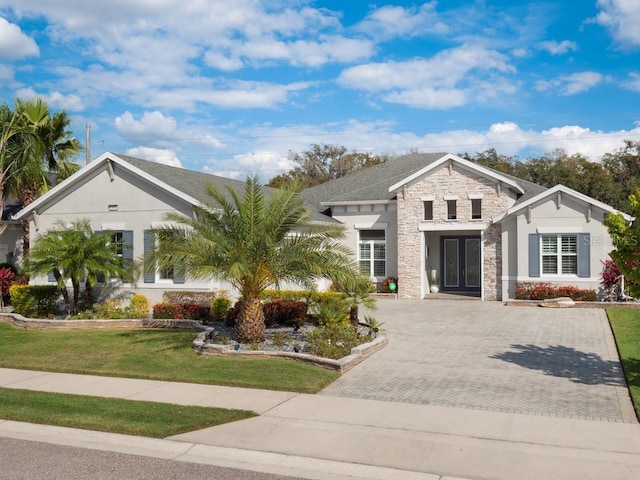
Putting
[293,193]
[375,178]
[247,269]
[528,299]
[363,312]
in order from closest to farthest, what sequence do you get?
[247,269], [293,193], [363,312], [528,299], [375,178]

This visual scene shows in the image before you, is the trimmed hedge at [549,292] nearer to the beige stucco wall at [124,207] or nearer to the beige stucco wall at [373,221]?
the beige stucco wall at [373,221]

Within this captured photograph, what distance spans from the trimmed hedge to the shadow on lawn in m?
A: 8.07

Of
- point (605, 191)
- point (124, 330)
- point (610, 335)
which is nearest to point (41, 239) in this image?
point (124, 330)

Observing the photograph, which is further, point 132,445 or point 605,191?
point 605,191

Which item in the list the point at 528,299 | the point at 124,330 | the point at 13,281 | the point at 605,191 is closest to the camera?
the point at 124,330

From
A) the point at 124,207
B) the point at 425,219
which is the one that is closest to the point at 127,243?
the point at 124,207

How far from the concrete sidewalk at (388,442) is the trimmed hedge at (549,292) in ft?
45.4

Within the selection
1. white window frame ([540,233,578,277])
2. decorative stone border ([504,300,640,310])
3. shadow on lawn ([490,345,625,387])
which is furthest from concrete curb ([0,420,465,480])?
white window frame ([540,233,578,277])

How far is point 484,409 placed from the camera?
888cm

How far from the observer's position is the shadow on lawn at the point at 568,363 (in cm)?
1078

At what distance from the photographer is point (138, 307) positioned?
1892 centimetres

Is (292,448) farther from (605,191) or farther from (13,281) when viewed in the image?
(605,191)

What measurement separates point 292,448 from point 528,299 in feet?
54.1

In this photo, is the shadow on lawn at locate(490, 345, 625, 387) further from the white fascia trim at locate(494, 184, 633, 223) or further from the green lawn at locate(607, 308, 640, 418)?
the white fascia trim at locate(494, 184, 633, 223)
